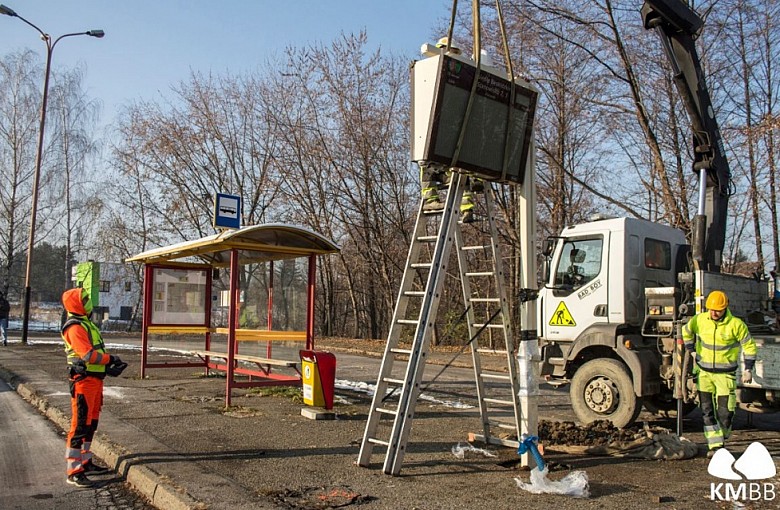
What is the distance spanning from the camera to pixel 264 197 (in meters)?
36.4

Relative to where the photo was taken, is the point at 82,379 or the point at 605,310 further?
the point at 605,310

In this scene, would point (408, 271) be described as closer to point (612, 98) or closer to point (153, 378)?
point (153, 378)

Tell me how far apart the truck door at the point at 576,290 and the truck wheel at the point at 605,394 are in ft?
2.44

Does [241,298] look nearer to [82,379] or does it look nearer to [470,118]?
[82,379]

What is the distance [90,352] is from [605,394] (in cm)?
658

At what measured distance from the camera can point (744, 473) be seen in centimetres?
676

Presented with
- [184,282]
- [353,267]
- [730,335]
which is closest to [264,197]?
[353,267]

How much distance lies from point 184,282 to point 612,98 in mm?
13941

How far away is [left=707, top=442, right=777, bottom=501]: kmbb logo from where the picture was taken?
5.76 meters

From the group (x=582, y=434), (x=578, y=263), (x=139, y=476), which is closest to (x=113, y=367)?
(x=139, y=476)

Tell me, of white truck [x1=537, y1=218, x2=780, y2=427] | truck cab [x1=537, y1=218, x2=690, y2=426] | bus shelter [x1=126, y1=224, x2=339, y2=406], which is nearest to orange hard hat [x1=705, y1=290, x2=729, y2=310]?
white truck [x1=537, y1=218, x2=780, y2=427]

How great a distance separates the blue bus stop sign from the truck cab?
18.1 ft

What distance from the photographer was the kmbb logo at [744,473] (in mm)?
5762

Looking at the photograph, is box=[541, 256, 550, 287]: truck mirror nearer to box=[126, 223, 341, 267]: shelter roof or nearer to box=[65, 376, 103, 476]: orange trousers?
box=[126, 223, 341, 267]: shelter roof
